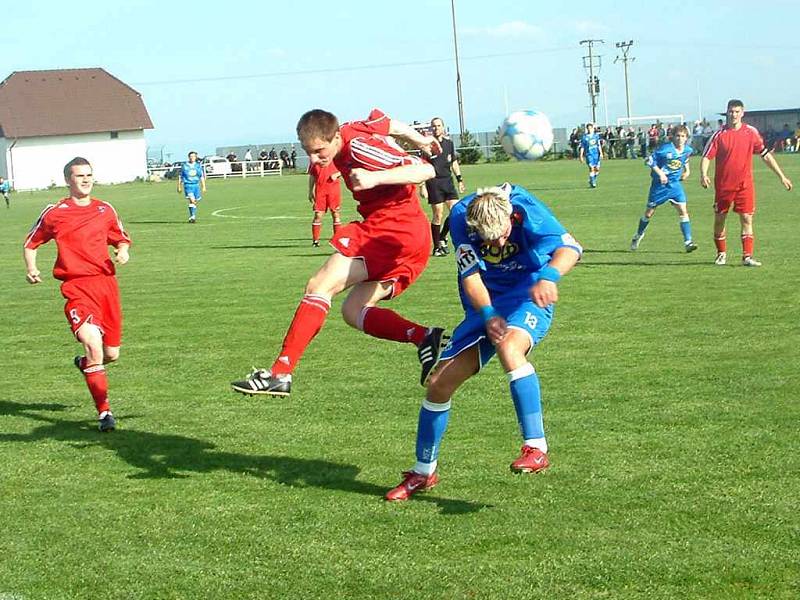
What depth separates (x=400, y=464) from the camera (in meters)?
7.24

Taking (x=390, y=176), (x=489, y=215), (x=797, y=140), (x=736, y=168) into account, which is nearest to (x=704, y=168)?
(x=736, y=168)

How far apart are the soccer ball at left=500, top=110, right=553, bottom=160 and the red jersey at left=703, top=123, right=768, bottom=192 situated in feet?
25.5

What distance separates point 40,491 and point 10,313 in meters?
8.96

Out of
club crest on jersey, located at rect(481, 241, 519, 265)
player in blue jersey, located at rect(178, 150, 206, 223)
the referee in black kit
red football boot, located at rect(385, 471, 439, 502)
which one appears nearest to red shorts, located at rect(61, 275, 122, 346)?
red football boot, located at rect(385, 471, 439, 502)

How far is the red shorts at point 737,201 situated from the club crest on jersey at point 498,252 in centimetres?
1101

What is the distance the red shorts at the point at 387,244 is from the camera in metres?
7.74

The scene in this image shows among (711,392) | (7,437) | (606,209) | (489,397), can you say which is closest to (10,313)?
(7,437)

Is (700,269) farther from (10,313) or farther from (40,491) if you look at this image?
(40,491)

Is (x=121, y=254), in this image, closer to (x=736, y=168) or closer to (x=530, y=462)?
(x=530, y=462)

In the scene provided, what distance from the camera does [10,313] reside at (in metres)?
15.3

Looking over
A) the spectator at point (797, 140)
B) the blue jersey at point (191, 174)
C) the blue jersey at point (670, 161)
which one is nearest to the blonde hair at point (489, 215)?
the blue jersey at point (670, 161)

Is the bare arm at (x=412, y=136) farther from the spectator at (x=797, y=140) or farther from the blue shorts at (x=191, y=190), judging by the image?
the spectator at (x=797, y=140)

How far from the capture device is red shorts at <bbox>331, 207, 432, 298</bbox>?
7.74 meters

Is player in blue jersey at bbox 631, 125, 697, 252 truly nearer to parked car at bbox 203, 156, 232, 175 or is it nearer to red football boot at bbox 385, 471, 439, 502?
red football boot at bbox 385, 471, 439, 502
